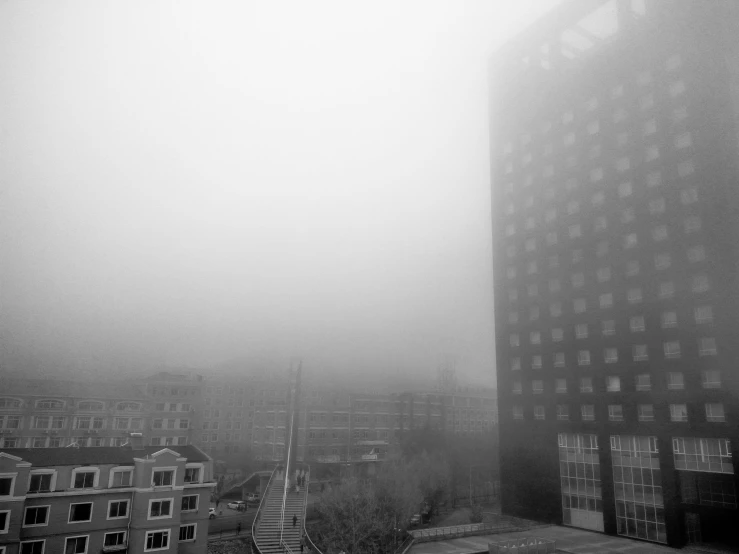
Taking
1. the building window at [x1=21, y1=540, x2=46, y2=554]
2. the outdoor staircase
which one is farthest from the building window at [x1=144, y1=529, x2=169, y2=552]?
the outdoor staircase

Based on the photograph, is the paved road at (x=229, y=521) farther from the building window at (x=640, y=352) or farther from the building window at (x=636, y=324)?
the building window at (x=636, y=324)

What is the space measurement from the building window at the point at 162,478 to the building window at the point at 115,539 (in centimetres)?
263

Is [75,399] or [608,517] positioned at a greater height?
[75,399]

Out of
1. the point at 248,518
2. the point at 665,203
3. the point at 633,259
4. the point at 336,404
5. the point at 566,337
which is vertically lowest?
the point at 248,518

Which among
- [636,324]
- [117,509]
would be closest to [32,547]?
[117,509]

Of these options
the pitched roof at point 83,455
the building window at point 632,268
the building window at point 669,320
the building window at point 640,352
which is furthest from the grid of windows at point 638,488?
the pitched roof at point 83,455

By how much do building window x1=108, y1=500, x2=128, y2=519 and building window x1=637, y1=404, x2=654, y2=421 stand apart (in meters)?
32.8

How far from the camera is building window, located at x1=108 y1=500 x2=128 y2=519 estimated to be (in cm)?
2547

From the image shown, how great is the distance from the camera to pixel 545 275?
148 feet

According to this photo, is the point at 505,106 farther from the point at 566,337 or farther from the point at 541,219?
the point at 566,337

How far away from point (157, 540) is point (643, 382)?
3245cm

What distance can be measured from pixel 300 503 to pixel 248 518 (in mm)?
6827

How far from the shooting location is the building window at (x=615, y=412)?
37.2 metres

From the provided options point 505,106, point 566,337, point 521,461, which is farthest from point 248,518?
point 505,106
